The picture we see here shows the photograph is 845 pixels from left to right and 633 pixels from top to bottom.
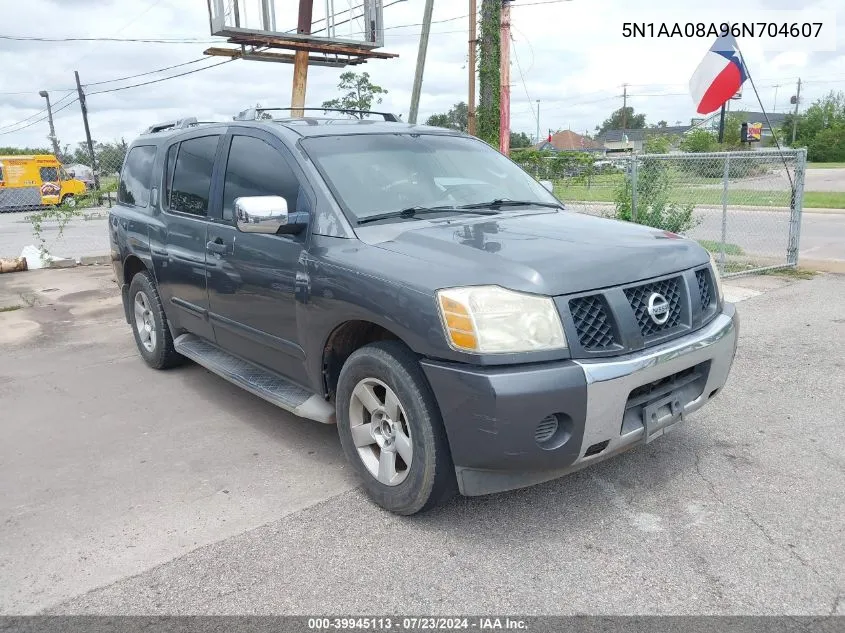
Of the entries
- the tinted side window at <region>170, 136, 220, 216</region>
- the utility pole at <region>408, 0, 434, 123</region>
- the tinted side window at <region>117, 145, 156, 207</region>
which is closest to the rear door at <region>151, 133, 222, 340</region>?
the tinted side window at <region>170, 136, 220, 216</region>

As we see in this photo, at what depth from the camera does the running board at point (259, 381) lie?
372cm

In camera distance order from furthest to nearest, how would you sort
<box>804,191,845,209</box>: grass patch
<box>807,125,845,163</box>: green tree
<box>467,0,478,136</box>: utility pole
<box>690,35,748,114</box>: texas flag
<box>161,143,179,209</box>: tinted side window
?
<box>807,125,845,163</box>: green tree
<box>804,191,845,209</box>: grass patch
<box>467,0,478,136</box>: utility pole
<box>690,35,748,114</box>: texas flag
<box>161,143,179,209</box>: tinted side window

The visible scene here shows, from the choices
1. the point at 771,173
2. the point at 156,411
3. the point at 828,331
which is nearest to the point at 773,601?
the point at 156,411

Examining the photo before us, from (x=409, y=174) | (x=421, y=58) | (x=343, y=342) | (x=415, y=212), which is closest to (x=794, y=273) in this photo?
(x=409, y=174)

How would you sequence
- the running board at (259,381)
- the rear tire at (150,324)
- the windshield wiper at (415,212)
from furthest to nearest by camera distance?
the rear tire at (150,324) < the running board at (259,381) < the windshield wiper at (415,212)

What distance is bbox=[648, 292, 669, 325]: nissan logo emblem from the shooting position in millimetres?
3061

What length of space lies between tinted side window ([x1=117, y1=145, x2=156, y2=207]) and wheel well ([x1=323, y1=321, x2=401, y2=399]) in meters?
2.69

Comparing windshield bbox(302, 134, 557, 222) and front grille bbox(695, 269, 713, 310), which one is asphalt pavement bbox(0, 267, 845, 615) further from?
windshield bbox(302, 134, 557, 222)

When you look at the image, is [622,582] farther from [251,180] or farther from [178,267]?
[178,267]

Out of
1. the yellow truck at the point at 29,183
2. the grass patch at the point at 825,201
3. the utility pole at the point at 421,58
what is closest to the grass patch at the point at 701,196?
the utility pole at the point at 421,58

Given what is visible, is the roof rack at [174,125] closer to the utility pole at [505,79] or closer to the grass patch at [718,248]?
the utility pole at [505,79]

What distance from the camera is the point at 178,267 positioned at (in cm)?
488

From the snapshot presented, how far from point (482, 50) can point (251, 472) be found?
9.13 meters

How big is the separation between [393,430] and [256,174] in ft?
6.10
